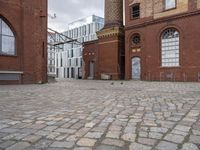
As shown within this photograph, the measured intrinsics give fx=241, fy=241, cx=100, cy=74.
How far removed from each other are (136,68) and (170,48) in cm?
490

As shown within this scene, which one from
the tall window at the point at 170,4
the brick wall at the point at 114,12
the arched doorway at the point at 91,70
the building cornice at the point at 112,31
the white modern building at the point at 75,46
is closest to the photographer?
the tall window at the point at 170,4

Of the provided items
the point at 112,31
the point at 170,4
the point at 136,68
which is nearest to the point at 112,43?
the point at 112,31

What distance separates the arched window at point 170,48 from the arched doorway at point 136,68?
3.30 metres

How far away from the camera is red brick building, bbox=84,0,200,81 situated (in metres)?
21.8

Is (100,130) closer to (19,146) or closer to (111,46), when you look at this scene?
(19,146)

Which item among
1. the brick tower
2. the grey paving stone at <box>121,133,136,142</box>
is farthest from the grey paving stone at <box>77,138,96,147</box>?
the brick tower

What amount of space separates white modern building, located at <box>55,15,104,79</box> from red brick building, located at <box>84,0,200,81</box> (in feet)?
104

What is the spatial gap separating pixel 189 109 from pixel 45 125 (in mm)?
3419

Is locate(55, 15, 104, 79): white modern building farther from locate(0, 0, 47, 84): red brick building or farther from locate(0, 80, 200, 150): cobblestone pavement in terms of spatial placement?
locate(0, 80, 200, 150): cobblestone pavement

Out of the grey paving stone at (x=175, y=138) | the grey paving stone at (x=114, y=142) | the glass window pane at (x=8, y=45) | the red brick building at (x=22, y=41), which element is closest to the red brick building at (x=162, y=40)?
the red brick building at (x=22, y=41)

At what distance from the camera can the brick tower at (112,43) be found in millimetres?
29594

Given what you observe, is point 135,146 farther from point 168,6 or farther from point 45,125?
point 168,6

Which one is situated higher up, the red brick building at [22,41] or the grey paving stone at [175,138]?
the red brick building at [22,41]

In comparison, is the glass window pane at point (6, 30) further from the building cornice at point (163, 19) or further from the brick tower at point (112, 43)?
the brick tower at point (112, 43)
